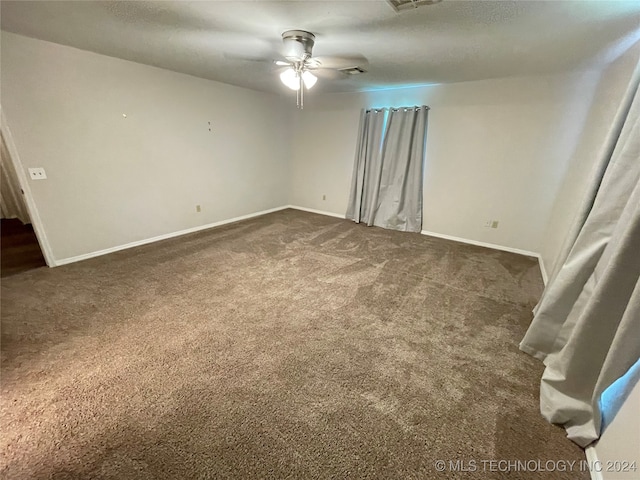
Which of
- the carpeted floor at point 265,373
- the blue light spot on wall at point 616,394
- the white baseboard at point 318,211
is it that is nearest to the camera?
the blue light spot on wall at point 616,394

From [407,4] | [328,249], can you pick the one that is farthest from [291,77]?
[328,249]

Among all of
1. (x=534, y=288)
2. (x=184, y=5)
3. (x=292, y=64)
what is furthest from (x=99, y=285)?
(x=534, y=288)

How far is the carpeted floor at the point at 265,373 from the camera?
1300mm

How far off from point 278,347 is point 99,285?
203 cm

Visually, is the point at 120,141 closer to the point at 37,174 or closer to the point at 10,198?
the point at 37,174

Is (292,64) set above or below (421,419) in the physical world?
above

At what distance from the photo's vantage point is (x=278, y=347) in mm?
1981

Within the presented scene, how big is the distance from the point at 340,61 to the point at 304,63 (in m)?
0.39

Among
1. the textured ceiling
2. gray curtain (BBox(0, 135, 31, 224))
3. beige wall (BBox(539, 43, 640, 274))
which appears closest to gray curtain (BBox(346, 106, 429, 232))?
the textured ceiling

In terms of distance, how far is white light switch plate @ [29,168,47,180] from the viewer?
2.72m

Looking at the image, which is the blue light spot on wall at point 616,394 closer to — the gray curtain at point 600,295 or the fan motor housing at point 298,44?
the gray curtain at point 600,295

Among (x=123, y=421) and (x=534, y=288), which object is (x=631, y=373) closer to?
(x=534, y=288)

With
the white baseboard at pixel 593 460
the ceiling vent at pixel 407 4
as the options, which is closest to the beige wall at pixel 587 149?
the white baseboard at pixel 593 460

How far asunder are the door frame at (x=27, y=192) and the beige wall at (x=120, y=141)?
0.13ft
